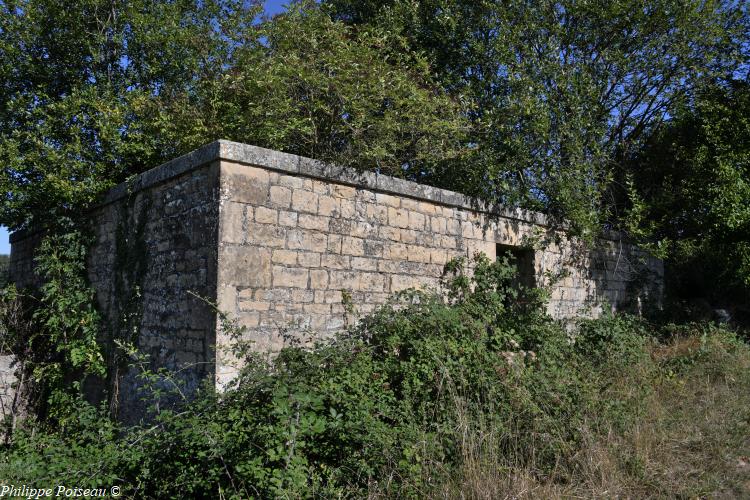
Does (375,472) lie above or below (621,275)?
below

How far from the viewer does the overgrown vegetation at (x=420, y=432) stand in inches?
133

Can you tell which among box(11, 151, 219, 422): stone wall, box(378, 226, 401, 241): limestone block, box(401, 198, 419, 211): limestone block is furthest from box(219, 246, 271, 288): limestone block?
box(401, 198, 419, 211): limestone block

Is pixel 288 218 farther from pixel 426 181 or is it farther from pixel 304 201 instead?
pixel 426 181

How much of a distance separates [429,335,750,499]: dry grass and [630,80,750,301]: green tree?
391cm

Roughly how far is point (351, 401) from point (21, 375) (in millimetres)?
4908

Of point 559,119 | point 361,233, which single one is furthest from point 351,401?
point 559,119

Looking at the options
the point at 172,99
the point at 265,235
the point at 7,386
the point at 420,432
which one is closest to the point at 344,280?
the point at 265,235

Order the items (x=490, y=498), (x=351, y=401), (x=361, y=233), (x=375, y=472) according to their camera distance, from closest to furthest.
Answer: (x=490, y=498)
(x=375, y=472)
(x=351, y=401)
(x=361, y=233)

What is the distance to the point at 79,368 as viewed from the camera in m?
6.52

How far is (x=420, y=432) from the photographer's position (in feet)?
12.6

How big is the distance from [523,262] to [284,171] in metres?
4.25

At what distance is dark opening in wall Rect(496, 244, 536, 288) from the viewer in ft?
25.6

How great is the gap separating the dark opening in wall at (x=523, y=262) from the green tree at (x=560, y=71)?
28.0 inches

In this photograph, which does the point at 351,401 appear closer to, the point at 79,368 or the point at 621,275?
the point at 79,368
